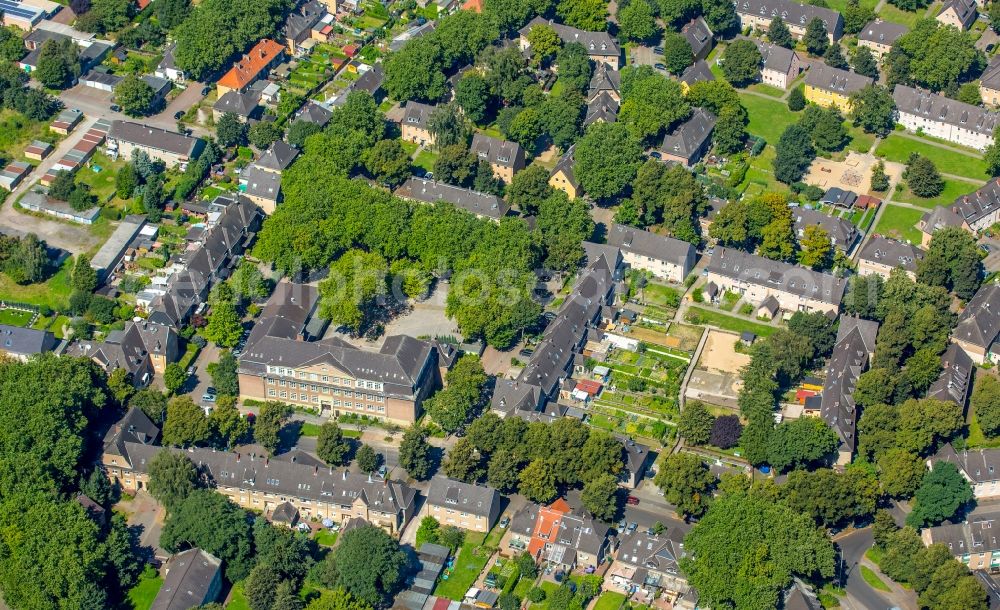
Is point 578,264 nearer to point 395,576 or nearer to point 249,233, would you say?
point 249,233

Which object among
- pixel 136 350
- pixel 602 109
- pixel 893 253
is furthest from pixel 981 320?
pixel 136 350

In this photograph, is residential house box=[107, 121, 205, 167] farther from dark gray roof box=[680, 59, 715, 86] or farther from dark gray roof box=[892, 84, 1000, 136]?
dark gray roof box=[892, 84, 1000, 136]

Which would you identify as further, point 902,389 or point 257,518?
point 902,389

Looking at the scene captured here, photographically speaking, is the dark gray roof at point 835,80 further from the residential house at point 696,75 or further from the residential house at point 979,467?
the residential house at point 979,467

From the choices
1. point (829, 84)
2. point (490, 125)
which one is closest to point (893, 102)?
point (829, 84)

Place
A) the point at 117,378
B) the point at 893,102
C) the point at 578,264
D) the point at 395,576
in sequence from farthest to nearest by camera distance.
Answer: the point at 893,102
the point at 578,264
the point at 117,378
the point at 395,576

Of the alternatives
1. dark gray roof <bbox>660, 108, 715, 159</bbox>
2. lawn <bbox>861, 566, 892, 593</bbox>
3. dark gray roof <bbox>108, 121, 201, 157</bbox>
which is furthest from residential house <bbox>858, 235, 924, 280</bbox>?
dark gray roof <bbox>108, 121, 201, 157</bbox>

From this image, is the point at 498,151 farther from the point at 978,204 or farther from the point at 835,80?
the point at 978,204
